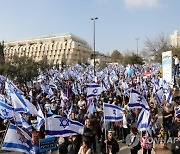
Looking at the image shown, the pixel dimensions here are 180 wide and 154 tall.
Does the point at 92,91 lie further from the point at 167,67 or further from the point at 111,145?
the point at 111,145

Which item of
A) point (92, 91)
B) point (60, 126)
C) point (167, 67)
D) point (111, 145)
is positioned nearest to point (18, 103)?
point (60, 126)

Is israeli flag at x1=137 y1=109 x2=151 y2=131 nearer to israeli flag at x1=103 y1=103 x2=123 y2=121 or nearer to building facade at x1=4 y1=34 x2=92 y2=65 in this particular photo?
israeli flag at x1=103 y1=103 x2=123 y2=121

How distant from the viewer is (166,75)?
19703mm

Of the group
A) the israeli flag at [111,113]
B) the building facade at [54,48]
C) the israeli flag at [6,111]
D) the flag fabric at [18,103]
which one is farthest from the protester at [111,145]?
the building facade at [54,48]

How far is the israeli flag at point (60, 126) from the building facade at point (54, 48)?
381 ft

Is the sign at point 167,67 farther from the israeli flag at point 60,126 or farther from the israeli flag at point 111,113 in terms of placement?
the israeli flag at point 60,126

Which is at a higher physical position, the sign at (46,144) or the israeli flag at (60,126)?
the israeli flag at (60,126)

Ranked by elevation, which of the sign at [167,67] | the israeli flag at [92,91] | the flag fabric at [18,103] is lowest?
the flag fabric at [18,103]

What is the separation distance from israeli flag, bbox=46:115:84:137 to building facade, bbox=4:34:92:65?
381ft

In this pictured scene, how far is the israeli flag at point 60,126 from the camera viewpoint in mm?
7691

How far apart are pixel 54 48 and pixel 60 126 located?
12803cm

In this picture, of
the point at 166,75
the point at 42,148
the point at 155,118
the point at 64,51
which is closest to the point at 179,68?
the point at 166,75

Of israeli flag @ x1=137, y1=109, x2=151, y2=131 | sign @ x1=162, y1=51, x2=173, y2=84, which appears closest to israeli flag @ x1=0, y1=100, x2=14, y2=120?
israeli flag @ x1=137, y1=109, x2=151, y2=131

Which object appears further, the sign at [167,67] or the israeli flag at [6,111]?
the sign at [167,67]
